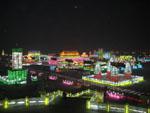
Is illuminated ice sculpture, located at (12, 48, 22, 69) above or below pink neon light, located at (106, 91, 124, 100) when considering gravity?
above

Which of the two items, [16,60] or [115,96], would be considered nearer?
[115,96]

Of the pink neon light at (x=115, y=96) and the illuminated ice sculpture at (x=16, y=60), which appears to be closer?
the pink neon light at (x=115, y=96)

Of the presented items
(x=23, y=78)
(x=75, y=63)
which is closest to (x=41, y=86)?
Answer: (x=23, y=78)

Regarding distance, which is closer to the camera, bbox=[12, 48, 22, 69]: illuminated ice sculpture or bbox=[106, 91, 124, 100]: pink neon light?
bbox=[106, 91, 124, 100]: pink neon light

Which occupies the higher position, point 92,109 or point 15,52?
point 15,52

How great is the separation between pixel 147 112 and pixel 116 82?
29.1 metres

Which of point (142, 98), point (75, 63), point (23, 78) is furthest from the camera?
point (75, 63)

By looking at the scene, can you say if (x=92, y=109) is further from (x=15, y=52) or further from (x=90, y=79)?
(x=15, y=52)

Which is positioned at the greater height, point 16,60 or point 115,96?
point 16,60

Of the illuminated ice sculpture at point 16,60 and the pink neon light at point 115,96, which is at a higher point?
→ the illuminated ice sculpture at point 16,60

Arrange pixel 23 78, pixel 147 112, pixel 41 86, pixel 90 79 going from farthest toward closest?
1. pixel 90 79
2. pixel 23 78
3. pixel 41 86
4. pixel 147 112

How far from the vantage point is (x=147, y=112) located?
18.3m

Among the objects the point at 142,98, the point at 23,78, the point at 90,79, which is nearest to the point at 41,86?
the point at 23,78

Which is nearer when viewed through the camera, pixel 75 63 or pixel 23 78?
pixel 23 78
